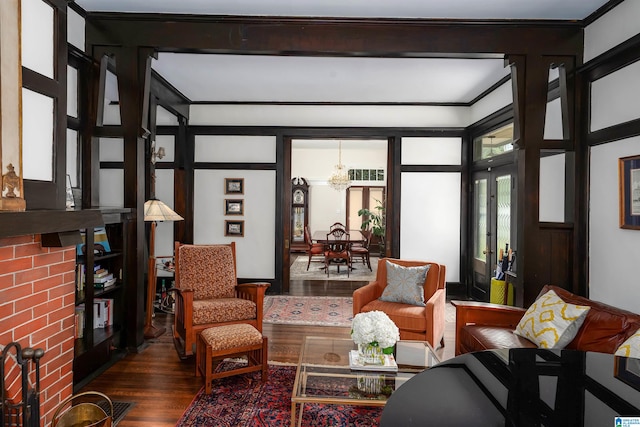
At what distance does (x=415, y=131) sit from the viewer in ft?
A: 20.7

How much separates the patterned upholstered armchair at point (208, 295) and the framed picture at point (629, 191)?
303 cm

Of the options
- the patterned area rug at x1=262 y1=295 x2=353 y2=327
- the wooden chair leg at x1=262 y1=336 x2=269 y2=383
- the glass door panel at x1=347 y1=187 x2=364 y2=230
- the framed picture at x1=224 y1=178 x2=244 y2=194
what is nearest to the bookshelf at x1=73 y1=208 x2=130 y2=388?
the wooden chair leg at x1=262 y1=336 x2=269 y2=383

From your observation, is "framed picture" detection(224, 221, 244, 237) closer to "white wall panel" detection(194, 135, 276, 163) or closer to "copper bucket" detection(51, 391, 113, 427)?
"white wall panel" detection(194, 135, 276, 163)

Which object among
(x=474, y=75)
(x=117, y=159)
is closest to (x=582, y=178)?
(x=474, y=75)

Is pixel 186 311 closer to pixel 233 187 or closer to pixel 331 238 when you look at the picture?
pixel 233 187

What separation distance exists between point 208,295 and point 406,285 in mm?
2015

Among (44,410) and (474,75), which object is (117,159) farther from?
(474,75)

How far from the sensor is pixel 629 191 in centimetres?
293

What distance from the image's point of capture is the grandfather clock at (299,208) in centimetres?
1145

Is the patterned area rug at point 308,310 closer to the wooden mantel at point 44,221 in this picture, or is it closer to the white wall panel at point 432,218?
the white wall panel at point 432,218

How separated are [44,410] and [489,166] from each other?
545 cm

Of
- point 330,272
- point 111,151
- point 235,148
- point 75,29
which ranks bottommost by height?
point 330,272

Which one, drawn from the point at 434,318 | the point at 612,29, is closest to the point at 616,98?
the point at 612,29

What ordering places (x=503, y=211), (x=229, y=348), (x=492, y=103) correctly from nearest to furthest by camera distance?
(x=229, y=348) < (x=503, y=211) < (x=492, y=103)
